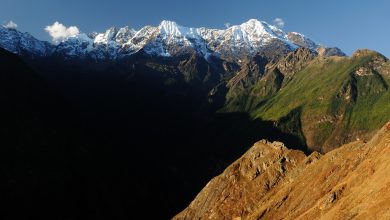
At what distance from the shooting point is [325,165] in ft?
420

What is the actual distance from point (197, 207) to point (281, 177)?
28.1 m

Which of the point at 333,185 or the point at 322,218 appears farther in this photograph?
the point at 333,185

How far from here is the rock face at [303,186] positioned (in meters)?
94.8

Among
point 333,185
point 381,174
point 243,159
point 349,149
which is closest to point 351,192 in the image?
point 381,174

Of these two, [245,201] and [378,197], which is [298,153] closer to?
[245,201]

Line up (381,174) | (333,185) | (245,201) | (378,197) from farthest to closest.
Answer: (245,201)
(333,185)
(381,174)
(378,197)

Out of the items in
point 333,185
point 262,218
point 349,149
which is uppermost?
point 349,149

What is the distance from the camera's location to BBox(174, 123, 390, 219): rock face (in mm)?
94750

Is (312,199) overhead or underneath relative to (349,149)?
underneath

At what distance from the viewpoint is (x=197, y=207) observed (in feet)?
517

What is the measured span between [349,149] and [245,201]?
3318 cm

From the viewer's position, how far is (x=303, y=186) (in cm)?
12662

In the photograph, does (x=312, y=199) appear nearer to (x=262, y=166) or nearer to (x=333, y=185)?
(x=333, y=185)

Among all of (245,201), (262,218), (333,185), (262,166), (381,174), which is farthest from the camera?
(262,166)
